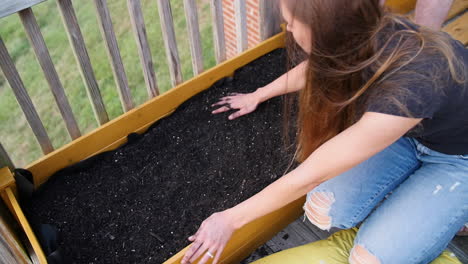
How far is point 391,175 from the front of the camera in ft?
4.43

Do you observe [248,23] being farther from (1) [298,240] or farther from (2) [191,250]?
(2) [191,250]

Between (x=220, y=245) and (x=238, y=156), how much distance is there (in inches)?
24.5

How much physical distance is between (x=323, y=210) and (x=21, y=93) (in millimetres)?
1151

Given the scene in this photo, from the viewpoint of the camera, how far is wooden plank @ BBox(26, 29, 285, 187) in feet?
5.39

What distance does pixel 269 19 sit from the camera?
6.96 feet

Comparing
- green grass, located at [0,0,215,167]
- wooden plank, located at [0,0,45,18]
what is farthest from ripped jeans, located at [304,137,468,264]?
green grass, located at [0,0,215,167]

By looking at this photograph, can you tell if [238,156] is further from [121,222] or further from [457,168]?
[457,168]

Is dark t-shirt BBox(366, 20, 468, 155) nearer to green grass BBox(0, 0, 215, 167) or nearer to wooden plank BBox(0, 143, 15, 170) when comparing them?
wooden plank BBox(0, 143, 15, 170)

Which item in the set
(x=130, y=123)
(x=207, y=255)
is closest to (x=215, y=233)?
(x=207, y=255)

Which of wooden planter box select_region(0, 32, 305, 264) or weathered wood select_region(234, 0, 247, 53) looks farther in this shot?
weathered wood select_region(234, 0, 247, 53)

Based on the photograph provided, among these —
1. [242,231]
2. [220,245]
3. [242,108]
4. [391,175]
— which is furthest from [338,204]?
[242,108]

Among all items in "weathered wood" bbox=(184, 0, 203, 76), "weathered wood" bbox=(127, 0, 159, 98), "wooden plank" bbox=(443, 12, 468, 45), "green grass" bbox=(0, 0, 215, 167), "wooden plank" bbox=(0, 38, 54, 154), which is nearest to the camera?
"wooden plank" bbox=(0, 38, 54, 154)

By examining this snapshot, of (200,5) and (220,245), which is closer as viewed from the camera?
(220,245)

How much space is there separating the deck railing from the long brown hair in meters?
0.87
